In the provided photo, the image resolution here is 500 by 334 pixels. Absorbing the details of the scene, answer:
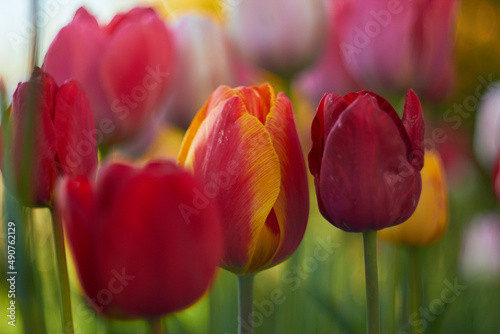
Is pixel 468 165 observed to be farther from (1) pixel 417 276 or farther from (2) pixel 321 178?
(2) pixel 321 178

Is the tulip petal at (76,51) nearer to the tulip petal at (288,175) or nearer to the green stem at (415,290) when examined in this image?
the tulip petal at (288,175)

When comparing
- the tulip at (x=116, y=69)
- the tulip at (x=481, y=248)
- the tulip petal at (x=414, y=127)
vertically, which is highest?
the tulip at (x=116, y=69)

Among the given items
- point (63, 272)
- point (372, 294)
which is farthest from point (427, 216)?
point (63, 272)

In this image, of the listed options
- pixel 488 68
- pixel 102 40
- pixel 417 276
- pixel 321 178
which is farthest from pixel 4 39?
pixel 488 68

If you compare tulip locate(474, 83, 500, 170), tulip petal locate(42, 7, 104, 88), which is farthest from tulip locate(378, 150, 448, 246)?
tulip petal locate(42, 7, 104, 88)

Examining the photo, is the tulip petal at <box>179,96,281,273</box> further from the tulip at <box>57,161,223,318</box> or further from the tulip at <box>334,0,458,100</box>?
the tulip at <box>334,0,458,100</box>

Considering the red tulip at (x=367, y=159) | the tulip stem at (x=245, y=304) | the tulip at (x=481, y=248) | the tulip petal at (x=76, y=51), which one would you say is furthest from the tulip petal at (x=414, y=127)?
the tulip at (x=481, y=248)
